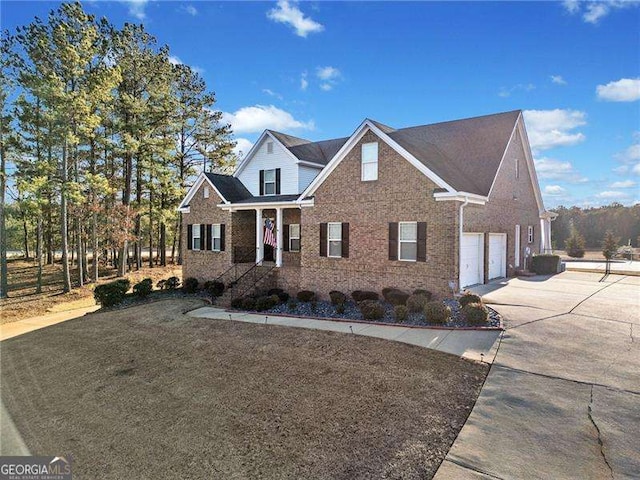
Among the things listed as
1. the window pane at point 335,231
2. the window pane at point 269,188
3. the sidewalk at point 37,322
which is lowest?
the sidewalk at point 37,322

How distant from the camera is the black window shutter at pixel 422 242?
46.5 feet

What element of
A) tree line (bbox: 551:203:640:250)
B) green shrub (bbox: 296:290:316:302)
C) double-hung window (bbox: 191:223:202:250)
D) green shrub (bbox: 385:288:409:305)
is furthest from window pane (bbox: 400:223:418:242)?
tree line (bbox: 551:203:640:250)

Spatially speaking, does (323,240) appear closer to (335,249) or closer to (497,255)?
(335,249)

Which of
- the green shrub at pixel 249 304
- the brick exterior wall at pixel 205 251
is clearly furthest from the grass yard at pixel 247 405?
the brick exterior wall at pixel 205 251

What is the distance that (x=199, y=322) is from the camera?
14.0 m

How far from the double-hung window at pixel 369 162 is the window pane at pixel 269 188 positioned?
6.94 meters

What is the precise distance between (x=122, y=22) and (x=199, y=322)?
24.7m

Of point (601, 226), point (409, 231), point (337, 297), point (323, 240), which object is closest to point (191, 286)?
point (323, 240)

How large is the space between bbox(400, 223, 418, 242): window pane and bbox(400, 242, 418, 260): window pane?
23cm

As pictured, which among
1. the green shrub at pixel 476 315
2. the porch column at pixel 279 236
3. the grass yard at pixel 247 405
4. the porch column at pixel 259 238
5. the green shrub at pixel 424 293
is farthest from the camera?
the porch column at pixel 259 238

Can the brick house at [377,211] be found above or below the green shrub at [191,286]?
above

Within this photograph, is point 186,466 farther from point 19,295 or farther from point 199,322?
point 19,295

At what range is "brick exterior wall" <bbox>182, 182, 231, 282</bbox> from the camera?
21297 millimetres

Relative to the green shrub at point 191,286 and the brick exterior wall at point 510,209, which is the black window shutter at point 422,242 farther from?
the green shrub at point 191,286
